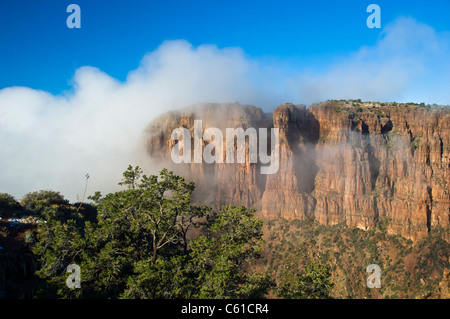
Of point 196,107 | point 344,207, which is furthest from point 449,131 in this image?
point 196,107

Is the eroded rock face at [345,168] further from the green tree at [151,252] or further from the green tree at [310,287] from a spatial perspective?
the green tree at [151,252]

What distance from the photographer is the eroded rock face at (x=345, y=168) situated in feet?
217

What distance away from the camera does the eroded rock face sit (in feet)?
217

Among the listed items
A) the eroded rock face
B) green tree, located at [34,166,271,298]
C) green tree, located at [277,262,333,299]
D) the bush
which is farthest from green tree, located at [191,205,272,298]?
the eroded rock face

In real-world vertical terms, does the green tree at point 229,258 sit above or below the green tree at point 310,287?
above

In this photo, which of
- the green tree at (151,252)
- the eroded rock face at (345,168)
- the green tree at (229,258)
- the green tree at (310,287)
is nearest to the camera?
the green tree at (229,258)

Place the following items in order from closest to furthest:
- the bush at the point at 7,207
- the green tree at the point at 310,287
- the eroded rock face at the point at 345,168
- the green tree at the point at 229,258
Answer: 1. the green tree at the point at 229,258
2. the green tree at the point at 310,287
3. the bush at the point at 7,207
4. the eroded rock face at the point at 345,168

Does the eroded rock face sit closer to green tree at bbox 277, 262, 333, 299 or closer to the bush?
green tree at bbox 277, 262, 333, 299

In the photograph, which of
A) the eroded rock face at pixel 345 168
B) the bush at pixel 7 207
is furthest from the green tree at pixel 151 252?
the eroded rock face at pixel 345 168

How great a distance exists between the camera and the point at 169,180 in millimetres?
22234

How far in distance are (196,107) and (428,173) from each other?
63442 millimetres

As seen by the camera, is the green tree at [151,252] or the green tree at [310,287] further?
the green tree at [310,287]
